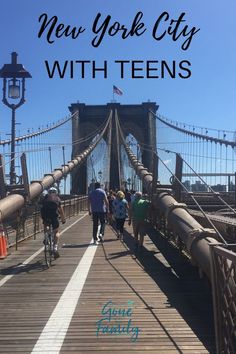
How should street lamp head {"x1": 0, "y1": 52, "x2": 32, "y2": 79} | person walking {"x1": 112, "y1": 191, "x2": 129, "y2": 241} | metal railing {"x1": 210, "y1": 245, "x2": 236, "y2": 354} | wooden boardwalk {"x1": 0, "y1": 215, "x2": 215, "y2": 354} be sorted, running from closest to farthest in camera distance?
metal railing {"x1": 210, "y1": 245, "x2": 236, "y2": 354} < wooden boardwalk {"x1": 0, "y1": 215, "x2": 215, "y2": 354} < person walking {"x1": 112, "y1": 191, "x2": 129, "y2": 241} < street lamp head {"x1": 0, "y1": 52, "x2": 32, "y2": 79}

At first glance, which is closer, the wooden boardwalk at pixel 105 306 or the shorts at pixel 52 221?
the wooden boardwalk at pixel 105 306

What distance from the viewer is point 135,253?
37.0 ft

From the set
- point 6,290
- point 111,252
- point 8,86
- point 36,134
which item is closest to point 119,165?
point 36,134

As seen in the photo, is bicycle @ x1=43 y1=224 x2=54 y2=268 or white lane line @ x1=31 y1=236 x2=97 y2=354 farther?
bicycle @ x1=43 y1=224 x2=54 y2=268

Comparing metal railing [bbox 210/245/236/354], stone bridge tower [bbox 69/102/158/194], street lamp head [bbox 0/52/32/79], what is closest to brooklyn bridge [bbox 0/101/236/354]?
metal railing [bbox 210/245/236/354]

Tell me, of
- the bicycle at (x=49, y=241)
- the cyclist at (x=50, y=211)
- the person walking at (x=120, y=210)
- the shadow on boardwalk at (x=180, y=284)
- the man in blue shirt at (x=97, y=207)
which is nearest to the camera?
the shadow on boardwalk at (x=180, y=284)

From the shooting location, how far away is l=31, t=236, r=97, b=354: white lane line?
5027 mm

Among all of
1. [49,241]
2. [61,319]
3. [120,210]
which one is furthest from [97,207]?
[61,319]

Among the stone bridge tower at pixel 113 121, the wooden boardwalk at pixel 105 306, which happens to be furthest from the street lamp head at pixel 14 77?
the stone bridge tower at pixel 113 121

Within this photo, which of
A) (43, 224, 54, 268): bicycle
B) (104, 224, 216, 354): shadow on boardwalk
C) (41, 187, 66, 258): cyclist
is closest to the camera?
(104, 224, 216, 354): shadow on boardwalk

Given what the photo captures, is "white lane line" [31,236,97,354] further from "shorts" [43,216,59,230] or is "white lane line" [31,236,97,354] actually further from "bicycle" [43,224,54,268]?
"shorts" [43,216,59,230]

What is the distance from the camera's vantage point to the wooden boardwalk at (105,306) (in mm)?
5145

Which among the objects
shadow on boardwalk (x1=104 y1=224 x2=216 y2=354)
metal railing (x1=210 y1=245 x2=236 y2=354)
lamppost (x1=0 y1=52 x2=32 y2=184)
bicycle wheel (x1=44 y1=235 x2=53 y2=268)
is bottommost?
shadow on boardwalk (x1=104 y1=224 x2=216 y2=354)

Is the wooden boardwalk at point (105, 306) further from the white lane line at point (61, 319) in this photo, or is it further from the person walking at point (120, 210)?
the person walking at point (120, 210)
